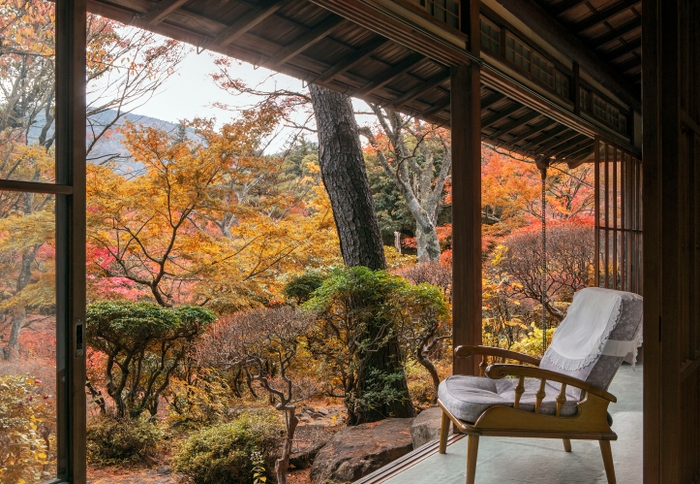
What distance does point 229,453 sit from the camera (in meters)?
5.05

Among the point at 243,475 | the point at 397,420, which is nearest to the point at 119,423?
the point at 243,475

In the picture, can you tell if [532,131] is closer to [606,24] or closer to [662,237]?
[606,24]

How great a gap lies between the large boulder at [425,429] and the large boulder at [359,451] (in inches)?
10.2

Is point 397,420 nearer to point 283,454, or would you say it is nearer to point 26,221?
point 283,454

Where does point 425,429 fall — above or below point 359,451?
above

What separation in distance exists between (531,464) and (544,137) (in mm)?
4376

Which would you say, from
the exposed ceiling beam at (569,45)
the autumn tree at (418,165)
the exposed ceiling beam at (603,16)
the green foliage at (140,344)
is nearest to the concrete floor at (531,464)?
the exposed ceiling beam at (569,45)

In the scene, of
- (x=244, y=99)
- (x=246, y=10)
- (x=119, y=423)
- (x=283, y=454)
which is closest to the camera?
(x=246, y=10)

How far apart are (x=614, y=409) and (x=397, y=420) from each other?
2.41 metres

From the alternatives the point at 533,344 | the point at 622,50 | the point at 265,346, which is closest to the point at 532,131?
the point at 622,50

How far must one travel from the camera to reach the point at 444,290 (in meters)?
7.20

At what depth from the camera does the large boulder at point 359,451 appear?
4.79 meters

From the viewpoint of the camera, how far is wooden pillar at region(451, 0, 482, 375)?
322cm

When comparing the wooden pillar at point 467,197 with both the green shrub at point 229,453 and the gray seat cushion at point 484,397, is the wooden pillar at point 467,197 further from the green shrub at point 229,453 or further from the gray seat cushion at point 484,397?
the green shrub at point 229,453
